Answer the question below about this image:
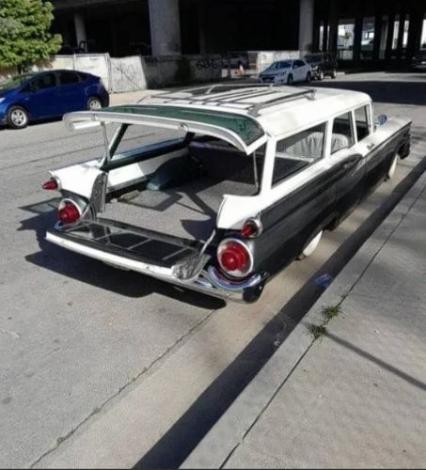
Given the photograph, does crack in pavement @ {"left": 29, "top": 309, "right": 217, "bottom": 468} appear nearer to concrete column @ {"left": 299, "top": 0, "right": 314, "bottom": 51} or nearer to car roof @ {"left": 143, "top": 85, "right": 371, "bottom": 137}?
car roof @ {"left": 143, "top": 85, "right": 371, "bottom": 137}

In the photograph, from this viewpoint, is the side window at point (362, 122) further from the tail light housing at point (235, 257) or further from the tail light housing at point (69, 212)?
the tail light housing at point (69, 212)

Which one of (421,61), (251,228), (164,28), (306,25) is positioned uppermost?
(306,25)

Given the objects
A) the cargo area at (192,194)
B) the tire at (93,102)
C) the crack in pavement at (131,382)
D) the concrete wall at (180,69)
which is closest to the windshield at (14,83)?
the tire at (93,102)

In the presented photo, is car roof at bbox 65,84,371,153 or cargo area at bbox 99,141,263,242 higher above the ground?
car roof at bbox 65,84,371,153

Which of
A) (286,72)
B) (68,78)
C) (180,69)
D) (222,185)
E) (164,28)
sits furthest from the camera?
(164,28)

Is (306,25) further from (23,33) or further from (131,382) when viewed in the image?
(131,382)

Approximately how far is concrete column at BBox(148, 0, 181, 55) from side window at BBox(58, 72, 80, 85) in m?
14.3

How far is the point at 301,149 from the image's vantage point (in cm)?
452

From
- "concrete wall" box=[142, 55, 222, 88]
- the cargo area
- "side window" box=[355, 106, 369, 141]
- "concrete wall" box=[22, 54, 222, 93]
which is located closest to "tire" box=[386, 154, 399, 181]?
"side window" box=[355, 106, 369, 141]

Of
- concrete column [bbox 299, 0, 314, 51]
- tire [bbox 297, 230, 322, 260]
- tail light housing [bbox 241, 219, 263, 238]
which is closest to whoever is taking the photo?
tail light housing [bbox 241, 219, 263, 238]

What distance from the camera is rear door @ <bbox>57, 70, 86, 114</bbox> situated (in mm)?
14336

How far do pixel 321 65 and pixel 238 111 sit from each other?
2904 cm

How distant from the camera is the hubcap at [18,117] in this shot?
13297mm

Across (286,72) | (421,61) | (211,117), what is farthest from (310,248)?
(421,61)
